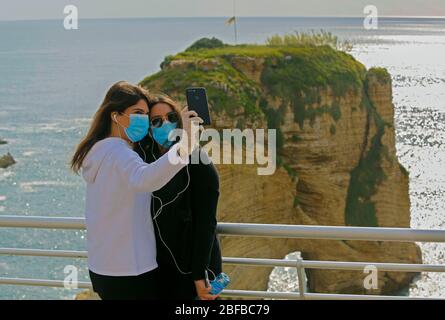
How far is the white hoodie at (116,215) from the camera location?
285 cm

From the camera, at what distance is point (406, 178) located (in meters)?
25.5

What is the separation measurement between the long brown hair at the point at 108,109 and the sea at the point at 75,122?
263 mm

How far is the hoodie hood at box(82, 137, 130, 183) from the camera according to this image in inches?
114

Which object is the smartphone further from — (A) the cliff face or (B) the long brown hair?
(A) the cliff face

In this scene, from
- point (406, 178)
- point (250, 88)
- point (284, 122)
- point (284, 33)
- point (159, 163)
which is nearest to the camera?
point (159, 163)

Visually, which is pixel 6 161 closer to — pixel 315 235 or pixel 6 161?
pixel 6 161

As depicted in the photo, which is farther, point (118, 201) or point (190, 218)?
A: point (190, 218)

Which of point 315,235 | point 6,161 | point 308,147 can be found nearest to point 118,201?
point 315,235

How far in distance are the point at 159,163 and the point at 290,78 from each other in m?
18.5

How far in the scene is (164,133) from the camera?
2.94 m

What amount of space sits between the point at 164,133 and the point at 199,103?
8.0 inches

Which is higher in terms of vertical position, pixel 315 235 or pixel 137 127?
pixel 137 127

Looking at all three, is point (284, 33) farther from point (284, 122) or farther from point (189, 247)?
point (189, 247)

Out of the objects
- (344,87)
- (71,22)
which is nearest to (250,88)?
(344,87)
